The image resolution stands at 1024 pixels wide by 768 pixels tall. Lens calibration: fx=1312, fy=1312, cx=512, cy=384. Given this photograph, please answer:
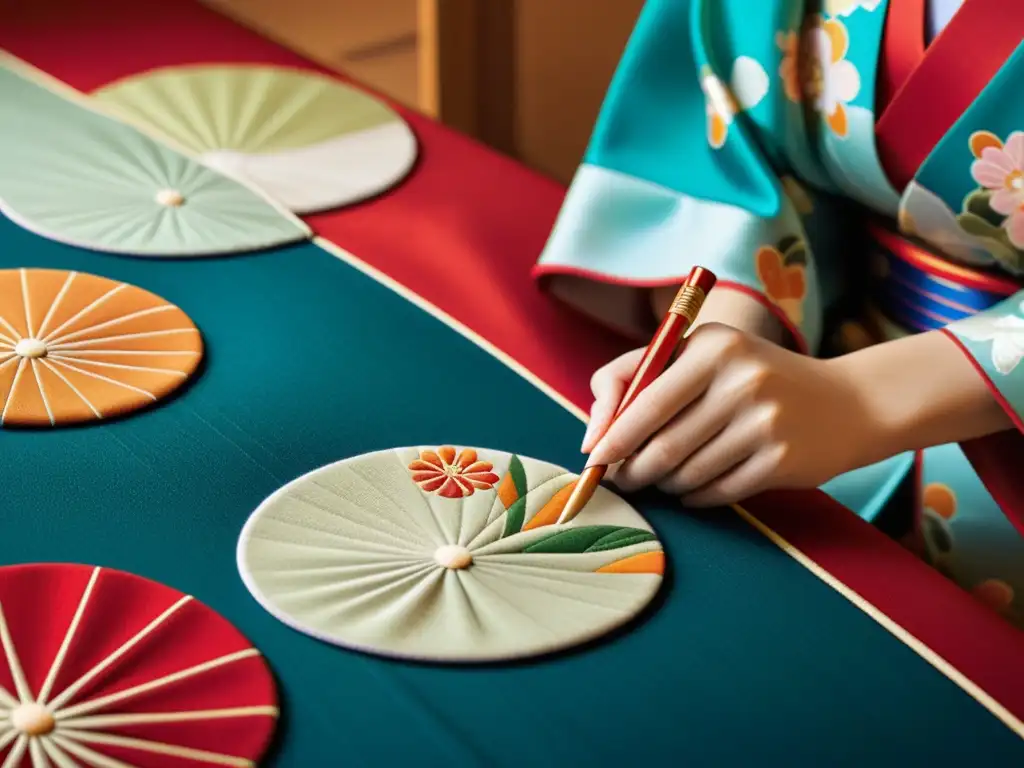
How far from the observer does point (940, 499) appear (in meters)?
0.89

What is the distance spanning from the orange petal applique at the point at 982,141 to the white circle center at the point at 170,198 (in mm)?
518

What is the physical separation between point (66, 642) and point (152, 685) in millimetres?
42

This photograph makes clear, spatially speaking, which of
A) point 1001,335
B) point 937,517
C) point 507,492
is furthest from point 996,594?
point 507,492

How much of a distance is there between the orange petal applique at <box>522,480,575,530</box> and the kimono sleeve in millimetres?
264

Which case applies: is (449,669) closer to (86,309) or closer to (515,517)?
(515,517)

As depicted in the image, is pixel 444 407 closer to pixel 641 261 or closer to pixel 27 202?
pixel 641 261

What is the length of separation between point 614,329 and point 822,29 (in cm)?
25

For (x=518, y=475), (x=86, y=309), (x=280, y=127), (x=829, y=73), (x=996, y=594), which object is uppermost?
(x=280, y=127)

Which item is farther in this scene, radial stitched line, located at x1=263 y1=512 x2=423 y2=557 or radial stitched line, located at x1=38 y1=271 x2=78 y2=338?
radial stitched line, located at x1=38 y1=271 x2=78 y2=338

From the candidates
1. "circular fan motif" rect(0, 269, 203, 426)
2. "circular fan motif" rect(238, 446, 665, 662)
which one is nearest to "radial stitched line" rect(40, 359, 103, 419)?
"circular fan motif" rect(0, 269, 203, 426)

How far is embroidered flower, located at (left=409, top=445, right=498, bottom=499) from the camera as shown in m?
0.63

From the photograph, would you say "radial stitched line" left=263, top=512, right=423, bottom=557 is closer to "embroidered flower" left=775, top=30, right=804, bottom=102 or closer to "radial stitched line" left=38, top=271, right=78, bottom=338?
"radial stitched line" left=38, top=271, right=78, bottom=338

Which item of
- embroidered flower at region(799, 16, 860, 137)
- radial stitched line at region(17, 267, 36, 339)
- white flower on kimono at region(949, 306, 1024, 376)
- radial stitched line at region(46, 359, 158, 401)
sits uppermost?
radial stitched line at region(17, 267, 36, 339)

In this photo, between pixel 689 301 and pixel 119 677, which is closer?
pixel 119 677
